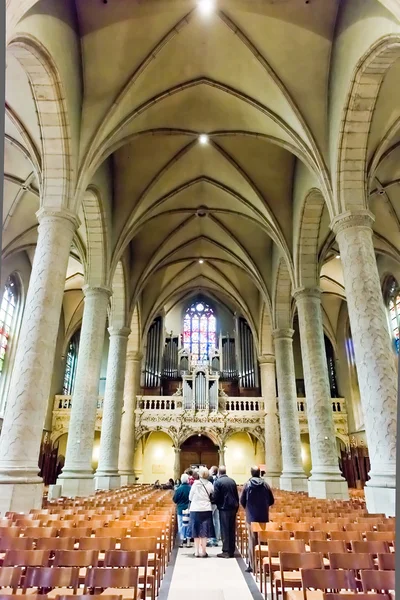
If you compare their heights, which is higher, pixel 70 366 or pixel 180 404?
pixel 70 366

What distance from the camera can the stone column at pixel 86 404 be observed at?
11.3m

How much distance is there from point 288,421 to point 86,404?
8217 millimetres

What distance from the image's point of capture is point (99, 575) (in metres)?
2.99

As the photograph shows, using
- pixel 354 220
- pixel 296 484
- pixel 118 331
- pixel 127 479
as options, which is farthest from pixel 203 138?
pixel 127 479

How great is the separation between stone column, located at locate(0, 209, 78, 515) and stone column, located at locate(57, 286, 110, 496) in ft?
13.2

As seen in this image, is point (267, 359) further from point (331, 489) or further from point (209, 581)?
point (209, 581)

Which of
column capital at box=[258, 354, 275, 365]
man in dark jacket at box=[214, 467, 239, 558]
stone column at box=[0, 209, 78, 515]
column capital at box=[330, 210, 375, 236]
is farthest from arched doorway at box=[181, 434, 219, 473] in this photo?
man in dark jacket at box=[214, 467, 239, 558]

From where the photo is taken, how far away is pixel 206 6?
9867 millimetres

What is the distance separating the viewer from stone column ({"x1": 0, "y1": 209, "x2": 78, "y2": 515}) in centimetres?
714

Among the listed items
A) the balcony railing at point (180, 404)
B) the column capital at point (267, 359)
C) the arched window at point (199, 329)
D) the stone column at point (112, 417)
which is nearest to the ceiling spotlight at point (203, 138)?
the stone column at point (112, 417)

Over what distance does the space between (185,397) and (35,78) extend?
1614 centimetres

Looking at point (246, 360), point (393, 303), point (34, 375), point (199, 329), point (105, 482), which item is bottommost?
point (105, 482)

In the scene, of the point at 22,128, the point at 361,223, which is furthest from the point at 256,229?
the point at 22,128

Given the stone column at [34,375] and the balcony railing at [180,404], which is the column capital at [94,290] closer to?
the stone column at [34,375]
